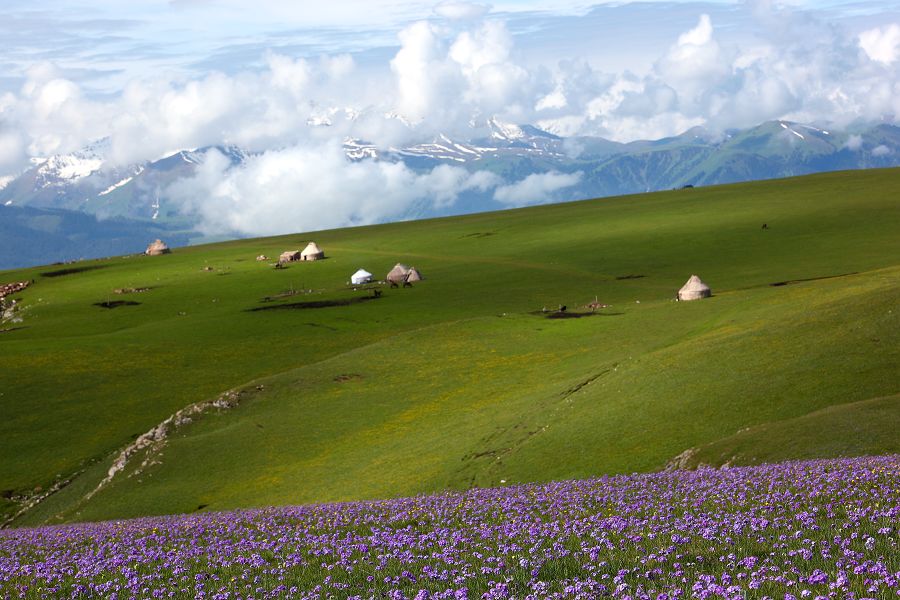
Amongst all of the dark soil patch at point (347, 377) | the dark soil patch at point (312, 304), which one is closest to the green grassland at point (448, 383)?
the dark soil patch at point (347, 377)

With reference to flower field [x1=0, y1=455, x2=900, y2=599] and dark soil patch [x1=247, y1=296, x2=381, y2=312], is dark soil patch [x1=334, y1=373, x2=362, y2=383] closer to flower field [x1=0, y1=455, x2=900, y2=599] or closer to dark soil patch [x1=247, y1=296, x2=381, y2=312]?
dark soil patch [x1=247, y1=296, x2=381, y2=312]

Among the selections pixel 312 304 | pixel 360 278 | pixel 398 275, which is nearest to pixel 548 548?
pixel 312 304

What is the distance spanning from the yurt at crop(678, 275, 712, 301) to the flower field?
8027 cm

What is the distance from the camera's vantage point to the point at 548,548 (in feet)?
55.4

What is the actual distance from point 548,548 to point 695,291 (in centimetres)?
9332

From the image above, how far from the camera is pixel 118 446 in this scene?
241ft

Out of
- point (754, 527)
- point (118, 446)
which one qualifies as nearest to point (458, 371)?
point (118, 446)

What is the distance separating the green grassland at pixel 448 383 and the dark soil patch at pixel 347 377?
0.85ft

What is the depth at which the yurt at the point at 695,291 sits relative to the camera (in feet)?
347

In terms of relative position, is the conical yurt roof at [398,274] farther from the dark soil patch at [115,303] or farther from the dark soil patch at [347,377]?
the dark soil patch at [347,377]

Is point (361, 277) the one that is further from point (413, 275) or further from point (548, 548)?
point (548, 548)

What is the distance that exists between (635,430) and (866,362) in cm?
1264

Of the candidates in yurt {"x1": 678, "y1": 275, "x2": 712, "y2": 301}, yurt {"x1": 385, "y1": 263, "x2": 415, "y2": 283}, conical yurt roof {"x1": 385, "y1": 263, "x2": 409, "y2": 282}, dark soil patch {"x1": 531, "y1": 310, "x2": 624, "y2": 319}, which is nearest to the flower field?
dark soil patch {"x1": 531, "y1": 310, "x2": 624, "y2": 319}

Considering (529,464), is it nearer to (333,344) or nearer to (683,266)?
(333,344)
